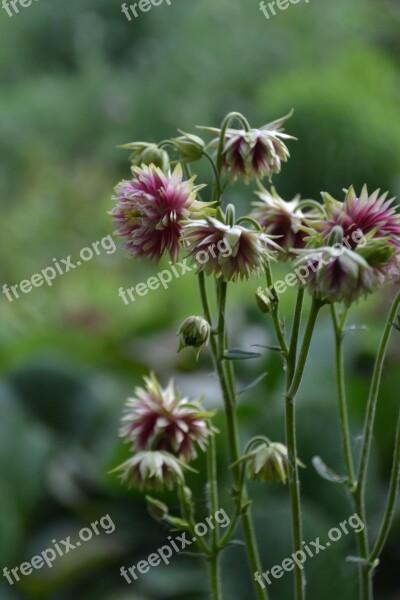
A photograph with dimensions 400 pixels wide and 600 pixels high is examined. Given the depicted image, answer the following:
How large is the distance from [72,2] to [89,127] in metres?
0.84

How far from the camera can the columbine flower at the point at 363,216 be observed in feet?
1.64

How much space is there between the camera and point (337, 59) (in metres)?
4.03

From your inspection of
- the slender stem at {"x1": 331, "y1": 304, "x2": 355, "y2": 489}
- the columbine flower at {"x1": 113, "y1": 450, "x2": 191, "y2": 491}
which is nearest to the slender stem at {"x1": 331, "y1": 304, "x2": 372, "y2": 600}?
the slender stem at {"x1": 331, "y1": 304, "x2": 355, "y2": 489}

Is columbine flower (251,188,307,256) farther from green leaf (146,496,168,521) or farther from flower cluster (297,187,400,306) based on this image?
green leaf (146,496,168,521)

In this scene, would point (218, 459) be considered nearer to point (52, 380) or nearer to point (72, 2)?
point (52, 380)

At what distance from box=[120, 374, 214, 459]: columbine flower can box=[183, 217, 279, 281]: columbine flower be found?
11 centimetres

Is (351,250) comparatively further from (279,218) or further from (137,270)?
(137,270)

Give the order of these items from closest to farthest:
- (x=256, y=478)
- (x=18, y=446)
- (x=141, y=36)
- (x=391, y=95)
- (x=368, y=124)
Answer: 1. (x=256, y=478)
2. (x=18, y=446)
3. (x=368, y=124)
4. (x=391, y=95)
5. (x=141, y=36)

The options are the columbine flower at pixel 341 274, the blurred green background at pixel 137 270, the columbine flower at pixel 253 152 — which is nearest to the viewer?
the columbine flower at pixel 341 274

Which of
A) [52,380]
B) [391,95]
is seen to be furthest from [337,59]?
[52,380]

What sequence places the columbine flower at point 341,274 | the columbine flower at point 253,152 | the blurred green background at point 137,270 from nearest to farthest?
the columbine flower at point 341,274 → the columbine flower at point 253,152 → the blurred green background at point 137,270

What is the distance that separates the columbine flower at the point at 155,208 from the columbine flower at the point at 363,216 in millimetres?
75

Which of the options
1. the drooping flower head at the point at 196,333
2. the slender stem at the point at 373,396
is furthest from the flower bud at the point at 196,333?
the slender stem at the point at 373,396

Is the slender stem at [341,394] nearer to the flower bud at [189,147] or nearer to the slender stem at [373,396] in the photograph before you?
the slender stem at [373,396]
